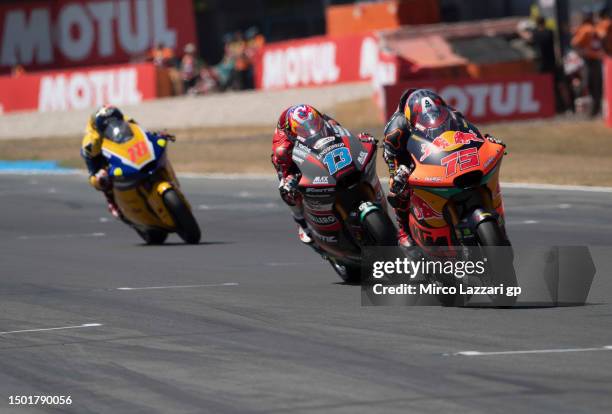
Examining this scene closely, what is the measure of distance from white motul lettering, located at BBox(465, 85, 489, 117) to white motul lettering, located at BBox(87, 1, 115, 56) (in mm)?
18600

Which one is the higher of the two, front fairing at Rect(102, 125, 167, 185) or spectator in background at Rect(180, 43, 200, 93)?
front fairing at Rect(102, 125, 167, 185)

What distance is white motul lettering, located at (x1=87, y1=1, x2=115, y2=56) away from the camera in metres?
44.8

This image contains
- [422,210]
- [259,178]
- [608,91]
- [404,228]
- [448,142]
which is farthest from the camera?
[608,91]

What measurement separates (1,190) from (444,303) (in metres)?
15.2

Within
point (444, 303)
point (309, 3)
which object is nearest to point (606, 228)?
point (444, 303)

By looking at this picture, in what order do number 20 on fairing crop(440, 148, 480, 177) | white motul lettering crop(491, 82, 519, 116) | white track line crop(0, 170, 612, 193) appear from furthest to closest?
white motul lettering crop(491, 82, 519, 116), white track line crop(0, 170, 612, 193), number 20 on fairing crop(440, 148, 480, 177)

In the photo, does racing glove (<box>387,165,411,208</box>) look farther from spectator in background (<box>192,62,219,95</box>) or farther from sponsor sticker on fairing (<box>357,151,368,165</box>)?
spectator in background (<box>192,62,219,95</box>)

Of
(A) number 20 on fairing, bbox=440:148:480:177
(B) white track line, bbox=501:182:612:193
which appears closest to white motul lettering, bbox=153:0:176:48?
(B) white track line, bbox=501:182:612:193

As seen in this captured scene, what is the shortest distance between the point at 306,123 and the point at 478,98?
715 inches

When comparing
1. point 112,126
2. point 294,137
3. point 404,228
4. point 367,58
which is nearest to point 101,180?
point 112,126

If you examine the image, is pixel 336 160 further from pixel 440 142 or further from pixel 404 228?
pixel 440 142

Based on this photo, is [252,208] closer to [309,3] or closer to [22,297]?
[22,297]

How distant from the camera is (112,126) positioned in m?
15.8

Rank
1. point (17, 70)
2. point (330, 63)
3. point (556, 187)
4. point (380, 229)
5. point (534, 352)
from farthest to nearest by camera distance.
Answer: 1. point (17, 70)
2. point (330, 63)
3. point (556, 187)
4. point (380, 229)
5. point (534, 352)
